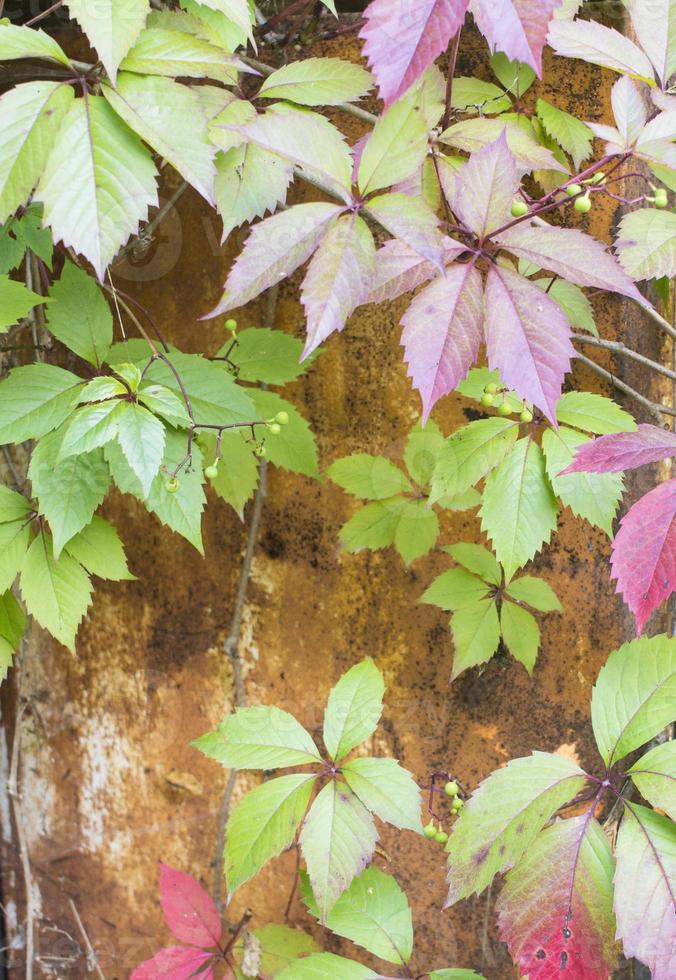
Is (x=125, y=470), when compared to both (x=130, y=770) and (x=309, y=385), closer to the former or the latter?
(x=309, y=385)

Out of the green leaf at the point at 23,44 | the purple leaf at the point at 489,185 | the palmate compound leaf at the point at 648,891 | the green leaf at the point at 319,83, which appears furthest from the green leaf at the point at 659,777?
the green leaf at the point at 23,44

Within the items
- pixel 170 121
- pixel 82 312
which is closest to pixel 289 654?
pixel 82 312

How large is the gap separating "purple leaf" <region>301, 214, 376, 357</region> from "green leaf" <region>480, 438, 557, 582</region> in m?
0.33

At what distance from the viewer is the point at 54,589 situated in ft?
3.74

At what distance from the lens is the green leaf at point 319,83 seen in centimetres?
102

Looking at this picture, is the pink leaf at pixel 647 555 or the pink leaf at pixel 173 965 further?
the pink leaf at pixel 173 965

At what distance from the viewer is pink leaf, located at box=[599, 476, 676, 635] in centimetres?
86

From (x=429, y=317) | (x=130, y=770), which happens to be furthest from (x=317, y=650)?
(x=429, y=317)

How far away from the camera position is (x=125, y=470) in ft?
3.42

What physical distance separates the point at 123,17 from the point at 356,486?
697 mm

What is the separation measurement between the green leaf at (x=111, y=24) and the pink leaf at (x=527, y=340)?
461 millimetres

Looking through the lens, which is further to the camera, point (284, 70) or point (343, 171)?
point (284, 70)

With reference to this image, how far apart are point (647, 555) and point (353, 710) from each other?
1.42 ft

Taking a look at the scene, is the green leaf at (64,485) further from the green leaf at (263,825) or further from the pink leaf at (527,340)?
the pink leaf at (527,340)
